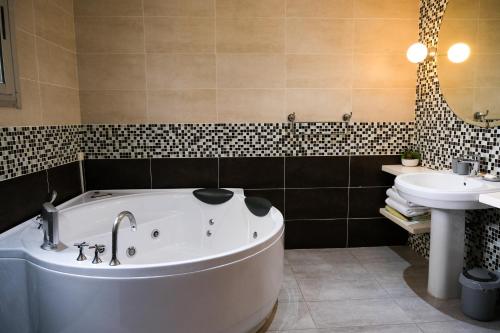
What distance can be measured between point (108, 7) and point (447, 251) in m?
3.09

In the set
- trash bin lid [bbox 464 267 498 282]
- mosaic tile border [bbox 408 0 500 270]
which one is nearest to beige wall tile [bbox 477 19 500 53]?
mosaic tile border [bbox 408 0 500 270]

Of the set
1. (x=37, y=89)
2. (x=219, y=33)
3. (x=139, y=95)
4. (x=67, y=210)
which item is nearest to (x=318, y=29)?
(x=219, y=33)

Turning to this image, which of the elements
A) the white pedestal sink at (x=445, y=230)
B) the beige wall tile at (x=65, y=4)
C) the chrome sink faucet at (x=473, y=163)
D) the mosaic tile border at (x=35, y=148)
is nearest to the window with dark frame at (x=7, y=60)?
the mosaic tile border at (x=35, y=148)

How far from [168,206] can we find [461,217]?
6.85 feet

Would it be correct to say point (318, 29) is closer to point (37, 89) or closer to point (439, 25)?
point (439, 25)

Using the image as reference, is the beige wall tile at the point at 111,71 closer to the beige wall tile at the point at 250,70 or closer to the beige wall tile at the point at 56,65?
the beige wall tile at the point at 56,65

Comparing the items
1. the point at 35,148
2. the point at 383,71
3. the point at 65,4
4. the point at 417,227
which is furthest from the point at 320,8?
the point at 35,148

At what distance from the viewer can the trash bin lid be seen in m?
2.23

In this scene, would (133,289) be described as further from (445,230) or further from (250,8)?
(250,8)

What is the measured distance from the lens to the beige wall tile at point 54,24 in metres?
2.53

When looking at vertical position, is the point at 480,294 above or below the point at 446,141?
below

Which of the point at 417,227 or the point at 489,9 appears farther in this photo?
the point at 417,227

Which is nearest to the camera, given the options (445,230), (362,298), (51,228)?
(51,228)

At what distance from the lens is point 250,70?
3.18 m
